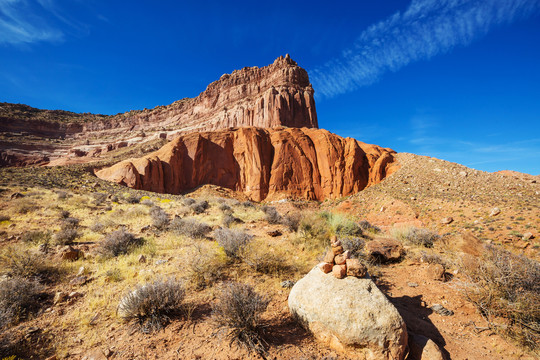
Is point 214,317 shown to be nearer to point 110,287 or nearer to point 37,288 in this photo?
point 110,287

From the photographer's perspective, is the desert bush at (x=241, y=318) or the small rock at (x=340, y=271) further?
the small rock at (x=340, y=271)

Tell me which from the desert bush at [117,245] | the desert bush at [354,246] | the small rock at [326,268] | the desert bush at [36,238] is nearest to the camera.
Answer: the small rock at [326,268]

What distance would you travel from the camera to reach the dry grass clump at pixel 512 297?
3473 mm

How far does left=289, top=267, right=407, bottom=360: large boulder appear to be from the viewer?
293 centimetres

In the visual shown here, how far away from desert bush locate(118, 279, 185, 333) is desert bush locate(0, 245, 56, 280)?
2.96 m

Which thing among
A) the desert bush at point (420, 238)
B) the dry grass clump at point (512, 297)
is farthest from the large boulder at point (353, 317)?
the desert bush at point (420, 238)

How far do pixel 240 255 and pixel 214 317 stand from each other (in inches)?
95.3

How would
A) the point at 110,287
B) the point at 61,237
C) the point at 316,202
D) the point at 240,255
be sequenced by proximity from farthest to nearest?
the point at 316,202 < the point at 61,237 < the point at 240,255 < the point at 110,287

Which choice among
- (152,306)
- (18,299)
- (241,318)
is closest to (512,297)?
(241,318)

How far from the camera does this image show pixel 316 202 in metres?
32.6

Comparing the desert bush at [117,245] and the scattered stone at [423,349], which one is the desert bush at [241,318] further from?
the desert bush at [117,245]

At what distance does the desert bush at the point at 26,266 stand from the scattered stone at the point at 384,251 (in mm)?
8590

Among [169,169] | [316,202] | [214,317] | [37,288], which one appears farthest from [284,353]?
[169,169]

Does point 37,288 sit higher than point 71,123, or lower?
lower
